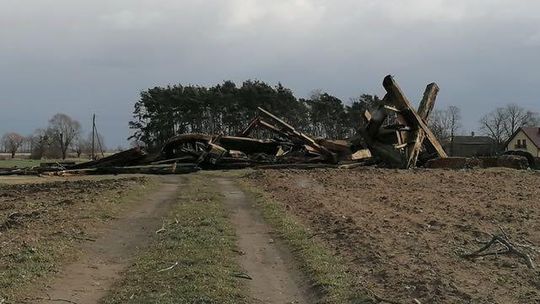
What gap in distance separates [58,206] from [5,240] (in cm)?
532

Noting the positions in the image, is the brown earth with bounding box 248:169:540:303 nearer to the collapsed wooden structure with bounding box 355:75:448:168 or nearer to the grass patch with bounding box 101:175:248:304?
the grass patch with bounding box 101:175:248:304

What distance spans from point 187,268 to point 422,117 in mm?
25995

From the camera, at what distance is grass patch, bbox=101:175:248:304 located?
7039 millimetres

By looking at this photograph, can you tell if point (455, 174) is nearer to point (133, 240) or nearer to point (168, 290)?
point (133, 240)

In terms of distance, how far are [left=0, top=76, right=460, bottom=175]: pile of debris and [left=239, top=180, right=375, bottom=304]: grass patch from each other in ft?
55.3

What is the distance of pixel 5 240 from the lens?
10508 mm

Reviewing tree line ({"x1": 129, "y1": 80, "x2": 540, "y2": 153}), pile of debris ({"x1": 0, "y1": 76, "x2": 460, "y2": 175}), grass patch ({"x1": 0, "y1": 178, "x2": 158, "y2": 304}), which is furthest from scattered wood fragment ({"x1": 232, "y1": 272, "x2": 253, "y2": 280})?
tree line ({"x1": 129, "y1": 80, "x2": 540, "y2": 153})

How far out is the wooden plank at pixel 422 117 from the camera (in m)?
29.7

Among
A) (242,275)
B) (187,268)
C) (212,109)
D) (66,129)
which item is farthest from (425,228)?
(66,129)

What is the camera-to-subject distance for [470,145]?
10038 cm

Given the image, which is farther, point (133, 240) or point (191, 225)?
point (191, 225)

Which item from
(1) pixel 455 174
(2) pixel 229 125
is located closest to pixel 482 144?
(2) pixel 229 125

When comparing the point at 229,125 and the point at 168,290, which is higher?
the point at 229,125

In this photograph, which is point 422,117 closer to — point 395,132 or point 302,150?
point 395,132
